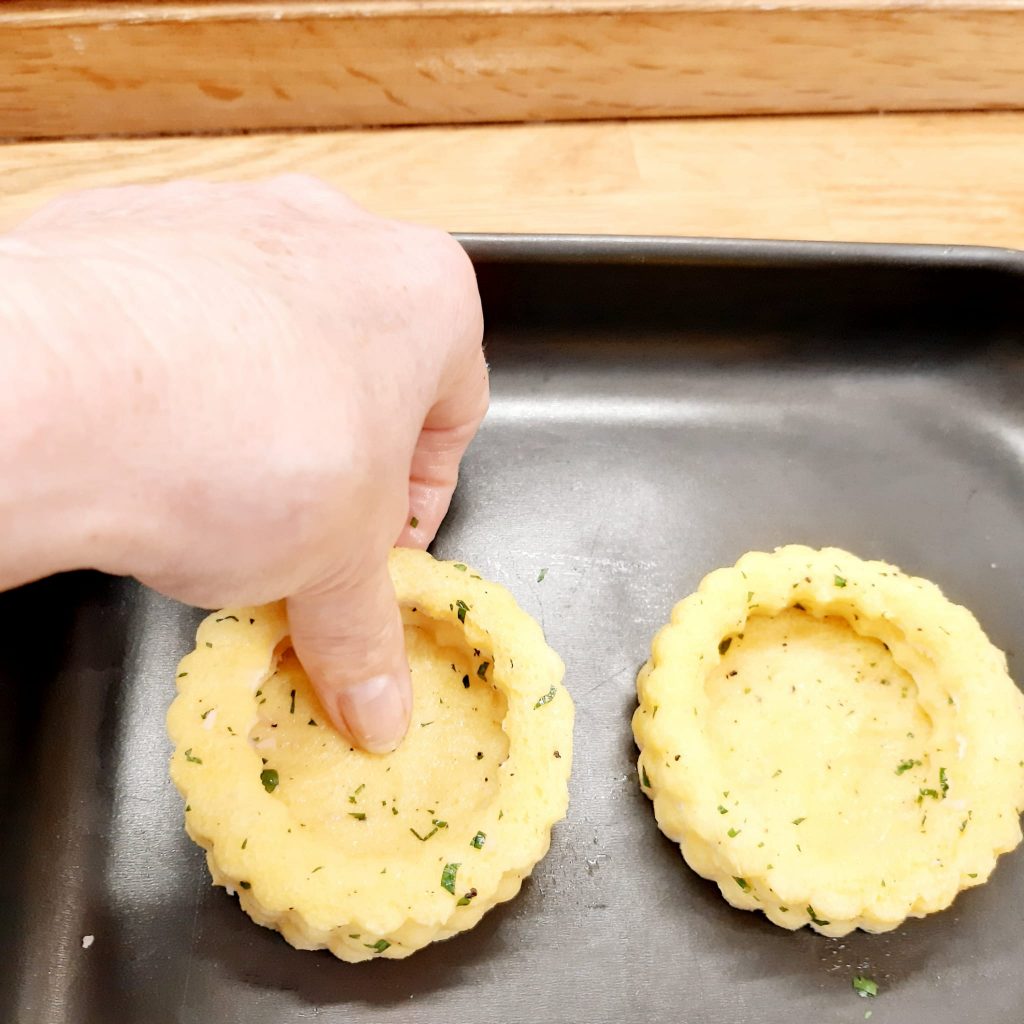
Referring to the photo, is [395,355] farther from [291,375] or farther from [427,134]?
[427,134]

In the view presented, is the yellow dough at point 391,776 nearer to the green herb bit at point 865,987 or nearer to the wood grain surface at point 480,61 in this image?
the green herb bit at point 865,987

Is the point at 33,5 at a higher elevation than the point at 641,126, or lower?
higher

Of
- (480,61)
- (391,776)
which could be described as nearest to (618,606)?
(391,776)

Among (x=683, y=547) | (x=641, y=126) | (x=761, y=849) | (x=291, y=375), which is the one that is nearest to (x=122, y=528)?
(x=291, y=375)

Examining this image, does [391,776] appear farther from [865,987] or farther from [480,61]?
[480,61]

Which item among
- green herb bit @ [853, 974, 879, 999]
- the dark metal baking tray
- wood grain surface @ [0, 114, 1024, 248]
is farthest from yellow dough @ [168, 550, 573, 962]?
wood grain surface @ [0, 114, 1024, 248]
